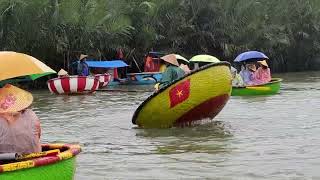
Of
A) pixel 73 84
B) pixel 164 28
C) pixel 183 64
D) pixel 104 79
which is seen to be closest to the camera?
pixel 183 64

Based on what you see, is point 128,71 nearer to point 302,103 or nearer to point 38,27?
point 38,27

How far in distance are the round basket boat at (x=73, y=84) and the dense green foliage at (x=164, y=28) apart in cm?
386

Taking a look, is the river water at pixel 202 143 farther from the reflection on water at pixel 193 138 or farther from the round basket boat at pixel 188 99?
the round basket boat at pixel 188 99

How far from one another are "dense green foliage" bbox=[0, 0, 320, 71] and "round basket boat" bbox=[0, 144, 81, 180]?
54.5 ft

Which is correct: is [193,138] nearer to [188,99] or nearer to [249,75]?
[188,99]

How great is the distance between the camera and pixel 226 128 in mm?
10641

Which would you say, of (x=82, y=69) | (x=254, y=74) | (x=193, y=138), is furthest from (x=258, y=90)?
(x=193, y=138)

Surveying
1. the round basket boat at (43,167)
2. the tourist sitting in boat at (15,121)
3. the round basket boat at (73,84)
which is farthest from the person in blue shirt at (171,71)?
the round basket boat at (73,84)

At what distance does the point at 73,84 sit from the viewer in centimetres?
1898

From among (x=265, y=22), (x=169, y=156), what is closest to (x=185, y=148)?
(x=169, y=156)

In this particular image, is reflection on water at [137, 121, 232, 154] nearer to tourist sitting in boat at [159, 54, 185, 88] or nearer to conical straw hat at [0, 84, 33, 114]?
tourist sitting in boat at [159, 54, 185, 88]

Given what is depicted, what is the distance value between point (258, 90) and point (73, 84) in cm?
556

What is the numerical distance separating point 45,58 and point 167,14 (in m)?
6.80

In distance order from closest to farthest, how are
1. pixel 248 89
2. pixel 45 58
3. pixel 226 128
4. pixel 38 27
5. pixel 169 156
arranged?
pixel 169 156, pixel 226 128, pixel 248 89, pixel 38 27, pixel 45 58
